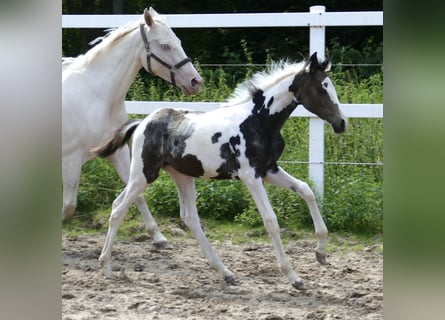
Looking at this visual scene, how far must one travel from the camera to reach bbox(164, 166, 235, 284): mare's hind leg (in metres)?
4.61

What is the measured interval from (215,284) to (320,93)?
138 centimetres

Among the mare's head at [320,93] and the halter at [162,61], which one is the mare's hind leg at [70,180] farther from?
the mare's head at [320,93]

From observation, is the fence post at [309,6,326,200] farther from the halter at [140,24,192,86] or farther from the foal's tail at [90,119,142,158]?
the foal's tail at [90,119,142,158]

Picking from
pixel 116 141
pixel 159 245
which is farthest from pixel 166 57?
pixel 159 245

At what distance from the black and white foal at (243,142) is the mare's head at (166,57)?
459 mm

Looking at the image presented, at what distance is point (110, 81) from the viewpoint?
5.38 metres

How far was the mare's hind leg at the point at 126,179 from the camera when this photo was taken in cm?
548

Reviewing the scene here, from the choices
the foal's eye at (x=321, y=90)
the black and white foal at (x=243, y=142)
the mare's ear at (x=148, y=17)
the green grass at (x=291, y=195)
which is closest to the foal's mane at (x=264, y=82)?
the black and white foal at (x=243, y=142)

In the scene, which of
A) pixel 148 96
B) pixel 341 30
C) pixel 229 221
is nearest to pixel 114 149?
pixel 229 221

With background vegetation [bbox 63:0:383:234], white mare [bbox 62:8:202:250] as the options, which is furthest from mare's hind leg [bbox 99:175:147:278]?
background vegetation [bbox 63:0:383:234]

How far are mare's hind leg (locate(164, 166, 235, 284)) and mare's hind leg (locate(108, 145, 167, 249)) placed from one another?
0.74 m
